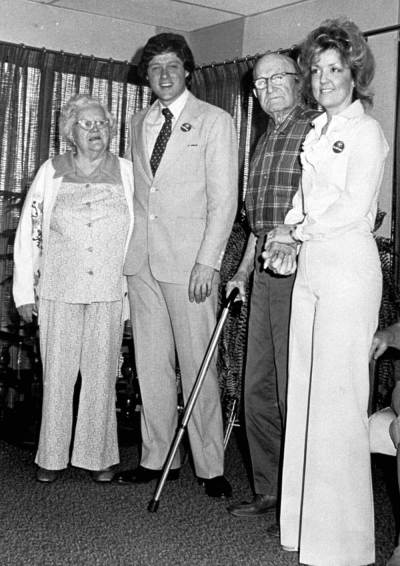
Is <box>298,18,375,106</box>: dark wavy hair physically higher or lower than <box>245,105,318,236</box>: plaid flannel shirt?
higher

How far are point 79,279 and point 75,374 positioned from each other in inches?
16.7

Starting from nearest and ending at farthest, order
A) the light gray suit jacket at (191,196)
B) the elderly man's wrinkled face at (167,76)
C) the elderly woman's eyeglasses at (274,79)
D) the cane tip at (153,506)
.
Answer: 1. the elderly woman's eyeglasses at (274,79)
2. the cane tip at (153,506)
3. the light gray suit jacket at (191,196)
4. the elderly man's wrinkled face at (167,76)

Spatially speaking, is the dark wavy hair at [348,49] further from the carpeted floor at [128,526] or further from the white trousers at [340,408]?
→ the carpeted floor at [128,526]

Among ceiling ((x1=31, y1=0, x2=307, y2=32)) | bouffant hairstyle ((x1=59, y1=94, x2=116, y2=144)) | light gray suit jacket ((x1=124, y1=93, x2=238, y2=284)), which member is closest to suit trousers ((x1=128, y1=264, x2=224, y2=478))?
light gray suit jacket ((x1=124, y1=93, x2=238, y2=284))

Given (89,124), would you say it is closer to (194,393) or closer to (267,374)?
(194,393)

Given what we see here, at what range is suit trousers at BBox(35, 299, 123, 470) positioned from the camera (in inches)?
147

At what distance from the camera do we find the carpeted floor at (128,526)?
2898mm

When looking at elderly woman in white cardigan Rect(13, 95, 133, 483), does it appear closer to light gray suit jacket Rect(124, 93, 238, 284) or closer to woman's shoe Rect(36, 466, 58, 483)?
woman's shoe Rect(36, 466, 58, 483)

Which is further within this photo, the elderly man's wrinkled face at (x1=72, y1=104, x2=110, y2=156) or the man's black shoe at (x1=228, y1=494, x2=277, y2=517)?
the elderly man's wrinkled face at (x1=72, y1=104, x2=110, y2=156)

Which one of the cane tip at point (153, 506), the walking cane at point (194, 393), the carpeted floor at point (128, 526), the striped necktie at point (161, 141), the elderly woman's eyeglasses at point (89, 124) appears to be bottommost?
the carpeted floor at point (128, 526)

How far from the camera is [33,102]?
17.9ft

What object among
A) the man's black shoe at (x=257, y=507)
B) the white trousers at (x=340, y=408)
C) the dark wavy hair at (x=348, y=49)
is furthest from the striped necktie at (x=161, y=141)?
the man's black shoe at (x=257, y=507)

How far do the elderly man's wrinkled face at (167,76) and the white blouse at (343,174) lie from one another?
3.03 ft

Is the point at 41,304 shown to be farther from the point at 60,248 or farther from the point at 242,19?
the point at 242,19
